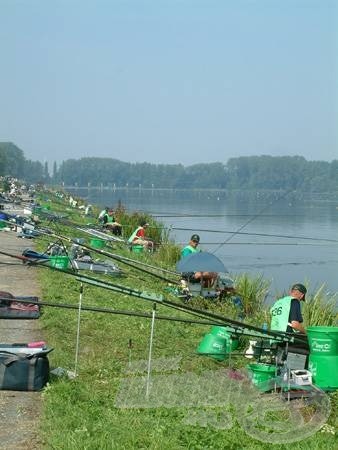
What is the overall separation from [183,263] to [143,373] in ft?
17.9

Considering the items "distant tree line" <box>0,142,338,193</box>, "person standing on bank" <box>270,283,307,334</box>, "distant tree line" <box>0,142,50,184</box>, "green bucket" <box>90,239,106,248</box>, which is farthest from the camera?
"distant tree line" <box>0,142,50,184</box>

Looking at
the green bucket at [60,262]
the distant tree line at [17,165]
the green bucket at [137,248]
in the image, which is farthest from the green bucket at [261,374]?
the distant tree line at [17,165]

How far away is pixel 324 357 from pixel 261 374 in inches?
25.1

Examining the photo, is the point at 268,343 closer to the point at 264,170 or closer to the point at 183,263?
the point at 183,263

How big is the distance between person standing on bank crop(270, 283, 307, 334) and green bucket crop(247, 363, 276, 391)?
588 millimetres

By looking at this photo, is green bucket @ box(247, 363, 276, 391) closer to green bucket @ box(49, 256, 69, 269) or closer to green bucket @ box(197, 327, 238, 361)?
green bucket @ box(197, 327, 238, 361)

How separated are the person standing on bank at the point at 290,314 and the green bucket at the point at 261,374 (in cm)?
59

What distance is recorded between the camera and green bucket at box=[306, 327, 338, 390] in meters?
7.29

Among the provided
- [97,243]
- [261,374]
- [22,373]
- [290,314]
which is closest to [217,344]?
[290,314]

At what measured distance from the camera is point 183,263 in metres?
12.9

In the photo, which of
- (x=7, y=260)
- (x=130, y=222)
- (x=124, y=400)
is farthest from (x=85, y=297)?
(x=130, y=222)

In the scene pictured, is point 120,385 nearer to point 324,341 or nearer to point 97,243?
point 324,341

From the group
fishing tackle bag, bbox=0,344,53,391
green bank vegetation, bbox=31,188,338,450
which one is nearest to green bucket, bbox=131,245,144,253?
green bank vegetation, bbox=31,188,338,450

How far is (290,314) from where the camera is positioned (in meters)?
8.05
